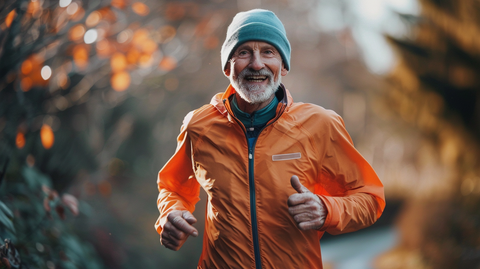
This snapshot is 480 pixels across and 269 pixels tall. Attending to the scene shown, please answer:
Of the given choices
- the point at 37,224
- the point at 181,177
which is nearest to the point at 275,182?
the point at 181,177

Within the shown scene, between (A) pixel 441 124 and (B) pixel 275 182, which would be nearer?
(B) pixel 275 182

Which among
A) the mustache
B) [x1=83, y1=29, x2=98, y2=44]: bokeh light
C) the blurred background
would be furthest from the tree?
[x1=83, y1=29, x2=98, y2=44]: bokeh light

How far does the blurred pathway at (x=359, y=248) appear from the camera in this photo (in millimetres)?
3430

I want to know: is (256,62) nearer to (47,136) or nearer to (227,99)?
(227,99)

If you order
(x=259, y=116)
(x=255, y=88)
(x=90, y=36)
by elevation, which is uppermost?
(x=90, y=36)

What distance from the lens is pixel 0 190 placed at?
2.57 meters

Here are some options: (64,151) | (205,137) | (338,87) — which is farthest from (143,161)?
(205,137)

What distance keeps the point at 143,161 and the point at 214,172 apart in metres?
2.32

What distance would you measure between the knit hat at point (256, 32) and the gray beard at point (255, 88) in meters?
0.11

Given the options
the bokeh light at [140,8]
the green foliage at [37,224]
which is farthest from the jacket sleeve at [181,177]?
the bokeh light at [140,8]

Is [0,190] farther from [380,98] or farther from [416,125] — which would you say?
[416,125]

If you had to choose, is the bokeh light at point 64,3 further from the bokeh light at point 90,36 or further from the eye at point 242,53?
the eye at point 242,53

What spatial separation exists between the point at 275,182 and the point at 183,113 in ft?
8.04

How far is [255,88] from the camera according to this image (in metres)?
1.30
